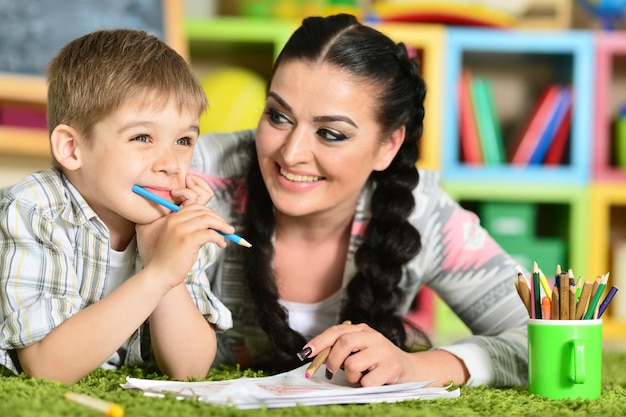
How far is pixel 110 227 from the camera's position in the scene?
128 cm

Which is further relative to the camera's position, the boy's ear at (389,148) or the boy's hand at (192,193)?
the boy's ear at (389,148)

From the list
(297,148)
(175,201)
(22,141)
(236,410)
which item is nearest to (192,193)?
(175,201)

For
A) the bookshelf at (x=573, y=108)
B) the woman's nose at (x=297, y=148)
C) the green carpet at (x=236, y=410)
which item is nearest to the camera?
the green carpet at (x=236, y=410)

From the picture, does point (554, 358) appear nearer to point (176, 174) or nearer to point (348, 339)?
point (348, 339)

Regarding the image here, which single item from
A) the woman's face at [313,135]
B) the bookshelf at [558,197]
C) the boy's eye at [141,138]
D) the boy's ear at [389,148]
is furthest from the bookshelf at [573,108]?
the boy's eye at [141,138]

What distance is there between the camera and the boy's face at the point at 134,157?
118cm

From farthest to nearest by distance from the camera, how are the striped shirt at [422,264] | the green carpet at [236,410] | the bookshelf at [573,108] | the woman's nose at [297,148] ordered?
1. the bookshelf at [573,108]
2. the striped shirt at [422,264]
3. the woman's nose at [297,148]
4. the green carpet at [236,410]

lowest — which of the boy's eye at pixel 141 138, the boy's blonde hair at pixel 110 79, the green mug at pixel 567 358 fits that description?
the green mug at pixel 567 358

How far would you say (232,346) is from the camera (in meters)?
1.63

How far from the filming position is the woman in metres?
1.48

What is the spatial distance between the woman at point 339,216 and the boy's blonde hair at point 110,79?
0.27 metres

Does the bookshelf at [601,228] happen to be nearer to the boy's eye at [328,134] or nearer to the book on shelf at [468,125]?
the book on shelf at [468,125]

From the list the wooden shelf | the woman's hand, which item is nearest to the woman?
the woman's hand

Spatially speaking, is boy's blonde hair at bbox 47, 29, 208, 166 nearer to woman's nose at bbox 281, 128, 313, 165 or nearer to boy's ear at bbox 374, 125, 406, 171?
woman's nose at bbox 281, 128, 313, 165
